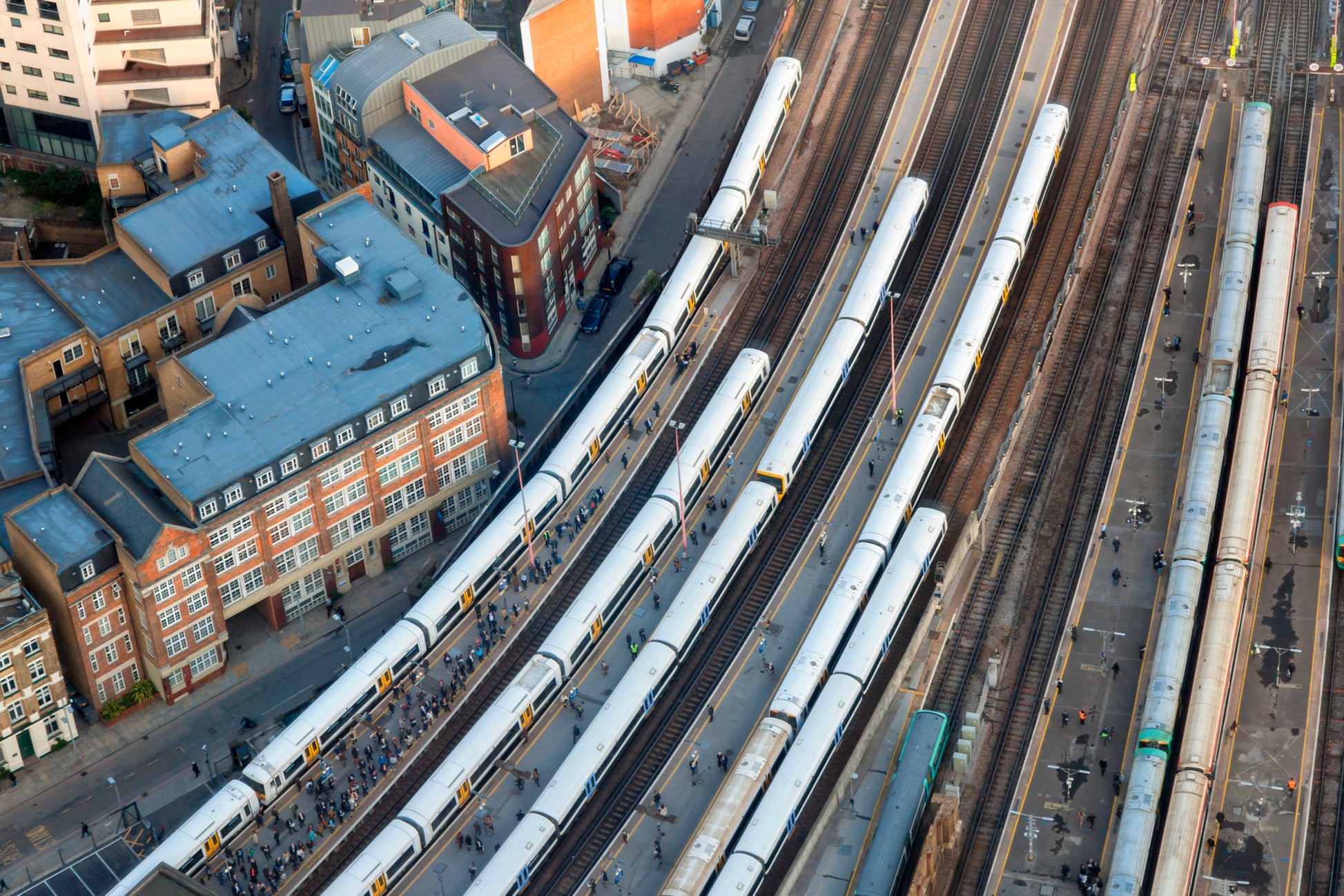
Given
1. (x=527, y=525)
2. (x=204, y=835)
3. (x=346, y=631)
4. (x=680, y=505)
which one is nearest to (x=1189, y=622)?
(x=680, y=505)

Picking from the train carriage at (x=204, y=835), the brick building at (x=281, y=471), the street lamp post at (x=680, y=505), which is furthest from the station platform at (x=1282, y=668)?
the train carriage at (x=204, y=835)

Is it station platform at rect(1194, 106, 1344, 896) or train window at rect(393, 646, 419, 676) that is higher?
station platform at rect(1194, 106, 1344, 896)

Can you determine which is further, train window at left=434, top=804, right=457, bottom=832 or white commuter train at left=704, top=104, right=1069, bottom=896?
train window at left=434, top=804, right=457, bottom=832

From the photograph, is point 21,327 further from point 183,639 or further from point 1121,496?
point 1121,496

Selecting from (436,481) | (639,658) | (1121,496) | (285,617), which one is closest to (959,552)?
(1121,496)

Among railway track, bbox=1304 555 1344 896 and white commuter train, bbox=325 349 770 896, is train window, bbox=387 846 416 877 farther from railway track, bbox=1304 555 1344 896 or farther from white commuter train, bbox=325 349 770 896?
railway track, bbox=1304 555 1344 896

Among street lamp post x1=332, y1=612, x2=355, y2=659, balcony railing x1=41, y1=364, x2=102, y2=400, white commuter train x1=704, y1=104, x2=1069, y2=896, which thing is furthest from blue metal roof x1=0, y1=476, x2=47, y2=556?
white commuter train x1=704, y1=104, x2=1069, y2=896
